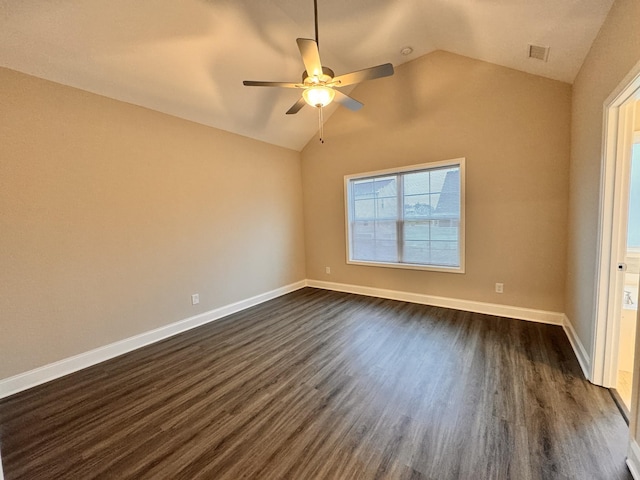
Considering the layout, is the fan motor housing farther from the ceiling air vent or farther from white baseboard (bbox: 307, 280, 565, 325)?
white baseboard (bbox: 307, 280, 565, 325)

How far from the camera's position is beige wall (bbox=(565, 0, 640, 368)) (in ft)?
5.29

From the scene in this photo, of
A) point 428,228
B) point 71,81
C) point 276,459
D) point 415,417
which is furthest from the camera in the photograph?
point 428,228

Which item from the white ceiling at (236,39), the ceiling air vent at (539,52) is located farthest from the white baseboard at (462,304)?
the ceiling air vent at (539,52)

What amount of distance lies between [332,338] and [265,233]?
2.15 m

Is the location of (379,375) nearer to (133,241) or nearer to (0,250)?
(133,241)

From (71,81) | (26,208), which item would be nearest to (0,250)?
(26,208)

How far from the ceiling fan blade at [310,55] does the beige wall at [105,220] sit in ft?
6.79

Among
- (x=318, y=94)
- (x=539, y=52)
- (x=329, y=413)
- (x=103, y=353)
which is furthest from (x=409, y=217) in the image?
(x=103, y=353)

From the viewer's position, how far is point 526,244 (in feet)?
10.6

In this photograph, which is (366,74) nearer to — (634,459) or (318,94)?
(318,94)

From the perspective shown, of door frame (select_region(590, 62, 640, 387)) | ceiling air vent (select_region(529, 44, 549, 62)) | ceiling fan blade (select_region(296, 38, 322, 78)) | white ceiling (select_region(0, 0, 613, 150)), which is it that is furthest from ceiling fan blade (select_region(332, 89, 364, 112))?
door frame (select_region(590, 62, 640, 387))

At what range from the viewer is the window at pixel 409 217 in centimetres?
372

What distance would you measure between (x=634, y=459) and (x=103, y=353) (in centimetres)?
400

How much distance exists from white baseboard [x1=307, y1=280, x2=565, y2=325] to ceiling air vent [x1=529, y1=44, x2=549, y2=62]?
2712 mm
